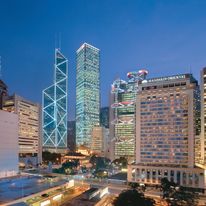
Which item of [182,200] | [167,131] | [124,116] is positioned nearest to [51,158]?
[124,116]

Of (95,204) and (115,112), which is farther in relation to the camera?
(115,112)

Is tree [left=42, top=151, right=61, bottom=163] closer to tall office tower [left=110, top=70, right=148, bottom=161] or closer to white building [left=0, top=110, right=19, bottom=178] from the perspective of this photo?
tall office tower [left=110, top=70, right=148, bottom=161]

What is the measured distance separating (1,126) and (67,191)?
34739mm

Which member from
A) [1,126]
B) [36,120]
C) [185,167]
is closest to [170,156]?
[185,167]

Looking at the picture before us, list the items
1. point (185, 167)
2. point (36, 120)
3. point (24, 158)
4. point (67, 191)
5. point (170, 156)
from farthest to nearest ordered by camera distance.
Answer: point (36, 120) → point (24, 158) → point (170, 156) → point (185, 167) → point (67, 191)

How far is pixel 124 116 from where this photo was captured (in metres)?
152

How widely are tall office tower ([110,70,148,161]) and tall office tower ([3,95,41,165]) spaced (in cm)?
4313

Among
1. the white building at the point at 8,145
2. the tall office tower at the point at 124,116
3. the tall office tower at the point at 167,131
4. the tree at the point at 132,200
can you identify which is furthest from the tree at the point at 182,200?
the tall office tower at the point at 124,116

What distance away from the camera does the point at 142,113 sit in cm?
9156

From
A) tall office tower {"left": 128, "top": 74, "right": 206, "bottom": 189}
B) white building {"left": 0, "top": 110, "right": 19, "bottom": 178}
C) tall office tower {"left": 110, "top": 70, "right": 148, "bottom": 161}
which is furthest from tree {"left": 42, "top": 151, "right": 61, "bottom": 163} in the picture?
tall office tower {"left": 128, "top": 74, "right": 206, "bottom": 189}

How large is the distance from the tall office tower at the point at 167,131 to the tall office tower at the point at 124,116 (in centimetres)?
5584

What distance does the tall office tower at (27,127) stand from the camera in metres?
133

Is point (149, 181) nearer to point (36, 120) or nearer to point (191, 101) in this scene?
point (191, 101)

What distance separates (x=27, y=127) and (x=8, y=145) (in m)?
54.0
